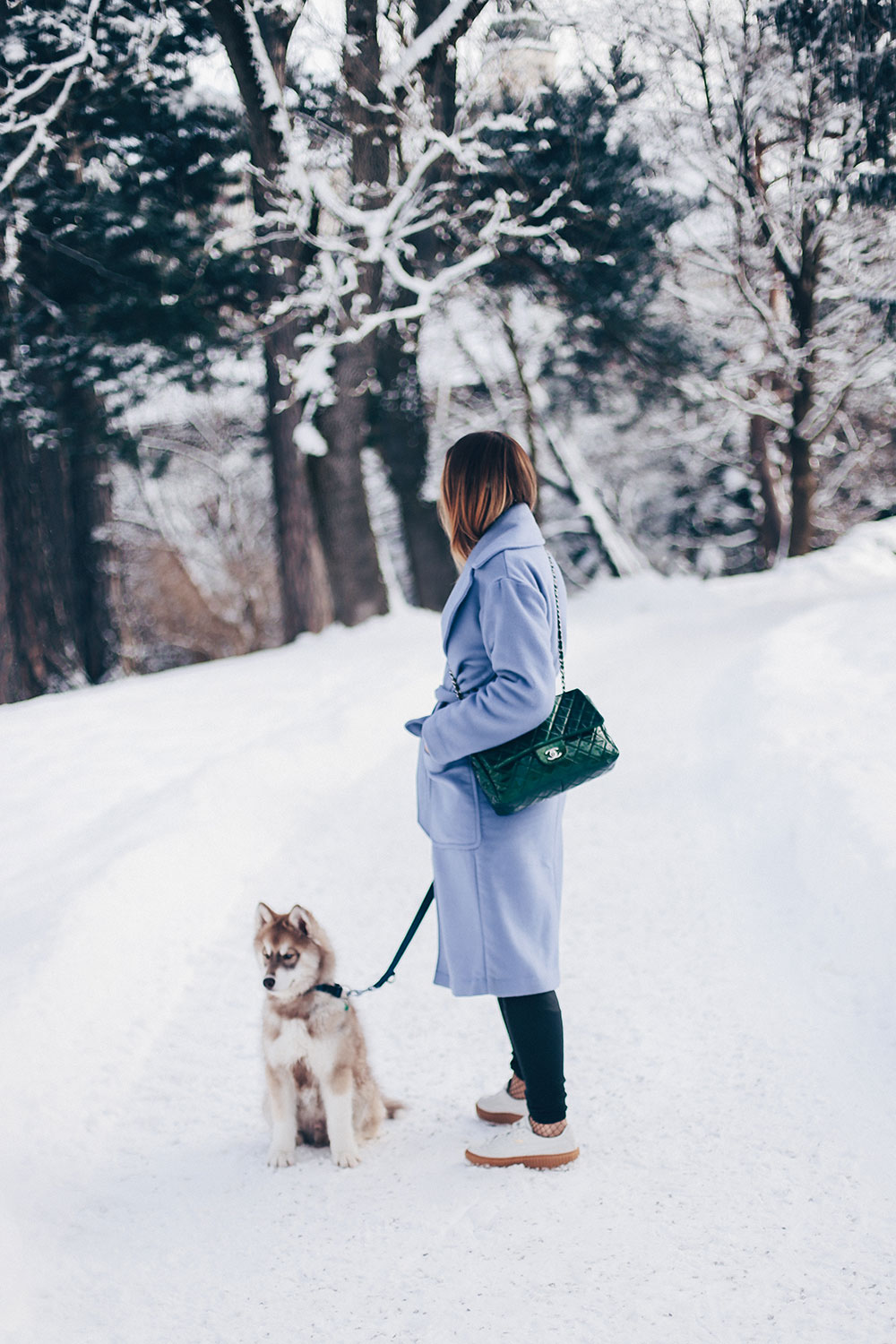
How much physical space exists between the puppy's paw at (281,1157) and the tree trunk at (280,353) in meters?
8.38

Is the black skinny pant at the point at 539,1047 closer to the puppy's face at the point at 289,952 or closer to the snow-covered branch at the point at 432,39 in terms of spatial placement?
the puppy's face at the point at 289,952

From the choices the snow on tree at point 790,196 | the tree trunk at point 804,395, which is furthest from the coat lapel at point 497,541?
the tree trunk at point 804,395

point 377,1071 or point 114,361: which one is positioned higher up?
point 114,361

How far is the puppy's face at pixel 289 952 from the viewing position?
10.4 ft

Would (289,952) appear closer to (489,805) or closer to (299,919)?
(299,919)

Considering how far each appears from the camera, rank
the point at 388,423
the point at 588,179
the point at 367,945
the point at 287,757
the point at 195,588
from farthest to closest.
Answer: the point at 195,588, the point at 388,423, the point at 588,179, the point at 287,757, the point at 367,945

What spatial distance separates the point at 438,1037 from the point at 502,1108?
2.88 feet

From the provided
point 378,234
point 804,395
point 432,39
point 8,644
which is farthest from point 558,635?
point 804,395

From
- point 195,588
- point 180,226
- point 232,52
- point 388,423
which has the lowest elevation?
point 195,588

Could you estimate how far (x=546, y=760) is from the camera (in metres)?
2.78

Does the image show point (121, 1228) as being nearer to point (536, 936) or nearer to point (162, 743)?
point (536, 936)

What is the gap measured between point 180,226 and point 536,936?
10076 millimetres

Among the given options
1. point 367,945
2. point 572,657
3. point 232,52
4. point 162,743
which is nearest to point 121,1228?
point 367,945

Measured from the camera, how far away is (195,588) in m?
27.7
